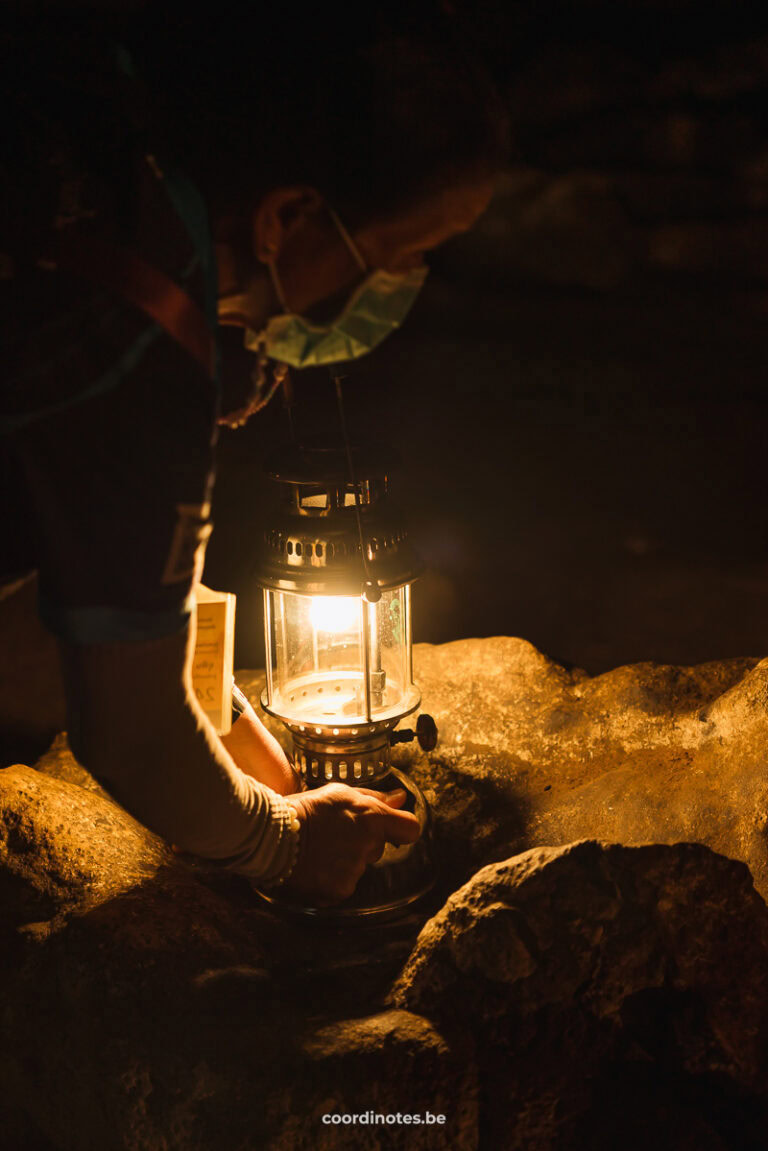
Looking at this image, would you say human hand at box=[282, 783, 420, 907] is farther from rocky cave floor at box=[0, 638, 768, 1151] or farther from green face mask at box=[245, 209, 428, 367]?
green face mask at box=[245, 209, 428, 367]

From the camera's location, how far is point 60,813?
197cm

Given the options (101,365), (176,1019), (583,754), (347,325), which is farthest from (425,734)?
(101,365)

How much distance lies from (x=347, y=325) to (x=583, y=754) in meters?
1.41

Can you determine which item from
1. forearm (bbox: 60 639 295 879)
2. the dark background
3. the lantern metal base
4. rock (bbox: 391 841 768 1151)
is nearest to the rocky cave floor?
rock (bbox: 391 841 768 1151)

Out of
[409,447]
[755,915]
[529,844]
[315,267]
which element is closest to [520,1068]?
[755,915]

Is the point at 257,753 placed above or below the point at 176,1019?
above

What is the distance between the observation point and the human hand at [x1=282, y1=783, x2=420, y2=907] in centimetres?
182

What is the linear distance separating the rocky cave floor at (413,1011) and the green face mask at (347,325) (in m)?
0.86

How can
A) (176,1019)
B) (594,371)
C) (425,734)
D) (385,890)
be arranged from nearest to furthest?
(176,1019), (385,890), (425,734), (594,371)

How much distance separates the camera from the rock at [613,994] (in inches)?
59.7

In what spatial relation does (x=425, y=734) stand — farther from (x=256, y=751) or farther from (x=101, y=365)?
(x=101, y=365)

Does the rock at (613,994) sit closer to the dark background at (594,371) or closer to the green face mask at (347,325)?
the green face mask at (347,325)

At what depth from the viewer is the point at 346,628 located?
2.32 m

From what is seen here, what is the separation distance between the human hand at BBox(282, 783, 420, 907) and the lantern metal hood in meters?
0.13
